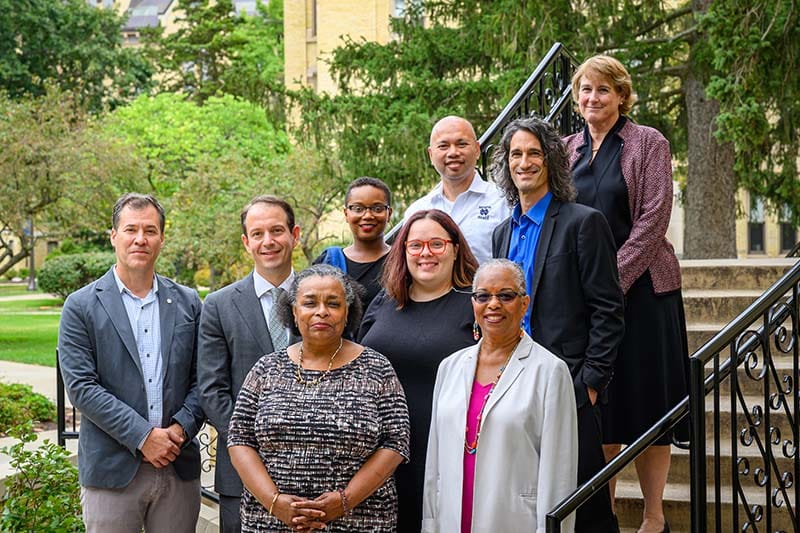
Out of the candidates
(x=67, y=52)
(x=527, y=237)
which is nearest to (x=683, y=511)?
(x=527, y=237)

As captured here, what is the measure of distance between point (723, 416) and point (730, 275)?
2.17 metres

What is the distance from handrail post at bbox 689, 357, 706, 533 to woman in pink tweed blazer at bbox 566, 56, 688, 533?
1.44 feet

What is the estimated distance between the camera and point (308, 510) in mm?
3590

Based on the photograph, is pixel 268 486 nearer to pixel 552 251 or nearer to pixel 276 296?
pixel 276 296

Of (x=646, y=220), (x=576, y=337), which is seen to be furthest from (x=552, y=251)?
(x=646, y=220)

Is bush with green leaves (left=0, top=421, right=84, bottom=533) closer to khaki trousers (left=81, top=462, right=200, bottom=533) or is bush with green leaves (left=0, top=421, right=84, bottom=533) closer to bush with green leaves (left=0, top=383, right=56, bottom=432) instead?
khaki trousers (left=81, top=462, right=200, bottom=533)

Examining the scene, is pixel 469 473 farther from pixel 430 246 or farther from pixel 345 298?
pixel 430 246

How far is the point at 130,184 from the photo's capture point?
2433 cm

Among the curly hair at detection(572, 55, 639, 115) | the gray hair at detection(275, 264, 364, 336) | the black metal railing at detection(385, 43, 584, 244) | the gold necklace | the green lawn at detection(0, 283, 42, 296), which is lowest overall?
the green lawn at detection(0, 283, 42, 296)

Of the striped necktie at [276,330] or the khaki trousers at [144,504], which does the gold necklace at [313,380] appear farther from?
the khaki trousers at [144,504]

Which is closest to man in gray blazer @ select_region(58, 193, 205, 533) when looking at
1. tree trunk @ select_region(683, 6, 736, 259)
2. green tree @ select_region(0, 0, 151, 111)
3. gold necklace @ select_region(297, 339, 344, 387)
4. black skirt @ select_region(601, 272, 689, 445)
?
gold necklace @ select_region(297, 339, 344, 387)

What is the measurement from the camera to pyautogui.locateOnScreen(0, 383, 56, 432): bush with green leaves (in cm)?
971

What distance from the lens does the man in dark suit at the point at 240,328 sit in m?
4.19

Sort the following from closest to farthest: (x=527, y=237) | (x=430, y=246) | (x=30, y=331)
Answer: (x=430, y=246)
(x=527, y=237)
(x=30, y=331)
